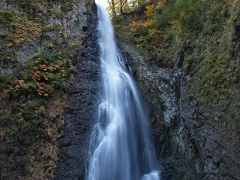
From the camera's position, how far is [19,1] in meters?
13.2

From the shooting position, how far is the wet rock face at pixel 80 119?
9.99 m

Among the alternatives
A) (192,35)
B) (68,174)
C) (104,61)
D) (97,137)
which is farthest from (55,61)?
(192,35)

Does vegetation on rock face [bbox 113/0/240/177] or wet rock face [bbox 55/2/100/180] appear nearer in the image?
vegetation on rock face [bbox 113/0/240/177]

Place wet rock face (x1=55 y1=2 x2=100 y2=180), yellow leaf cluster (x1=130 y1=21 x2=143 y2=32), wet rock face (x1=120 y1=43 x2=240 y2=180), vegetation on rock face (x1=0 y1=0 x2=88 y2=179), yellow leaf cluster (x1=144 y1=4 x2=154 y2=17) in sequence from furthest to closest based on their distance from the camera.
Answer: yellow leaf cluster (x1=130 y1=21 x2=143 y2=32), yellow leaf cluster (x1=144 y1=4 x2=154 y2=17), wet rock face (x1=55 y1=2 x2=100 y2=180), vegetation on rock face (x1=0 y1=0 x2=88 y2=179), wet rock face (x1=120 y1=43 x2=240 y2=180)

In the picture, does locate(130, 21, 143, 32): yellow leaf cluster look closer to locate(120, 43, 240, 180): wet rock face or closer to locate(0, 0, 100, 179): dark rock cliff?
locate(0, 0, 100, 179): dark rock cliff

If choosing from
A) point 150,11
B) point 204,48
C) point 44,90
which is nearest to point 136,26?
point 150,11

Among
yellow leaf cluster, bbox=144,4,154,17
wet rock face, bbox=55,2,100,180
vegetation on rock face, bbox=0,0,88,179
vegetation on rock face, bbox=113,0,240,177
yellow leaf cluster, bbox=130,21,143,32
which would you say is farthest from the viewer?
yellow leaf cluster, bbox=130,21,143,32

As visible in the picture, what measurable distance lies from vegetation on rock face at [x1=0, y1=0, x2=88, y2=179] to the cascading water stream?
4.18ft

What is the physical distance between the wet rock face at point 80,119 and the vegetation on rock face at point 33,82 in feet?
0.82

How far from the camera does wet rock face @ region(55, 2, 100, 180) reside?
9992 mm

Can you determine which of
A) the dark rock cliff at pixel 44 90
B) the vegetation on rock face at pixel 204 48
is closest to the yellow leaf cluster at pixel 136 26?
the vegetation on rock face at pixel 204 48

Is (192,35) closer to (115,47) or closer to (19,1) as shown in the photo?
(115,47)

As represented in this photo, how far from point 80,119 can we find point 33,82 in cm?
201

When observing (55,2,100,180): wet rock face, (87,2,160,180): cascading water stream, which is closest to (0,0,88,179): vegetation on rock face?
(55,2,100,180): wet rock face
